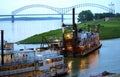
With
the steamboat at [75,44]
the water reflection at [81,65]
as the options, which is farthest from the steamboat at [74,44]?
the water reflection at [81,65]

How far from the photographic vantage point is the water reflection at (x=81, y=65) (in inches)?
1693

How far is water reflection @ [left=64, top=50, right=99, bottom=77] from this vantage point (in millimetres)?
43000

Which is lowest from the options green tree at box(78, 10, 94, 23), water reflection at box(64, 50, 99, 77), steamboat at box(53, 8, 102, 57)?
water reflection at box(64, 50, 99, 77)

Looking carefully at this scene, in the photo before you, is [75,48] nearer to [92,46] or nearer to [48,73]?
[92,46]

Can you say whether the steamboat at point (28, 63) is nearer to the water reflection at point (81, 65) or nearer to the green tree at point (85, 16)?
the water reflection at point (81, 65)

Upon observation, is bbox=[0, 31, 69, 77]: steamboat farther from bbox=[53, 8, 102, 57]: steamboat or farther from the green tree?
the green tree

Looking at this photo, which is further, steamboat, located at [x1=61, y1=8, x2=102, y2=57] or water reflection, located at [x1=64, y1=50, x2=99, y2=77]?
steamboat, located at [x1=61, y1=8, x2=102, y2=57]

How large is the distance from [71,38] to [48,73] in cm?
2133

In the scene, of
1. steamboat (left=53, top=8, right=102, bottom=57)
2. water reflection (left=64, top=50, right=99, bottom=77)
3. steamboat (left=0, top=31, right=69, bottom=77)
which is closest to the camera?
steamboat (left=0, top=31, right=69, bottom=77)

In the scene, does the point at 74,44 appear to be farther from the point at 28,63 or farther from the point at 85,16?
the point at 85,16

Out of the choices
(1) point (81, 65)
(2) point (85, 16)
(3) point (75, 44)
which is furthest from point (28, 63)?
(2) point (85, 16)

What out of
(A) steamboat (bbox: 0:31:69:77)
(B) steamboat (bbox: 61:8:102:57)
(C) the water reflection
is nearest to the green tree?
(B) steamboat (bbox: 61:8:102:57)

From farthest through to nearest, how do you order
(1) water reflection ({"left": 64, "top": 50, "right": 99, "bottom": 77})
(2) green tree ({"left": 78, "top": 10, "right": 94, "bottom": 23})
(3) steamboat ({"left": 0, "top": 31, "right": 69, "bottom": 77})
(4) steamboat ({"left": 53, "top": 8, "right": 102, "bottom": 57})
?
1. (2) green tree ({"left": 78, "top": 10, "right": 94, "bottom": 23})
2. (4) steamboat ({"left": 53, "top": 8, "right": 102, "bottom": 57})
3. (1) water reflection ({"left": 64, "top": 50, "right": 99, "bottom": 77})
4. (3) steamboat ({"left": 0, "top": 31, "right": 69, "bottom": 77})

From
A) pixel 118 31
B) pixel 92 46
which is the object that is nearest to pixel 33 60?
pixel 92 46
